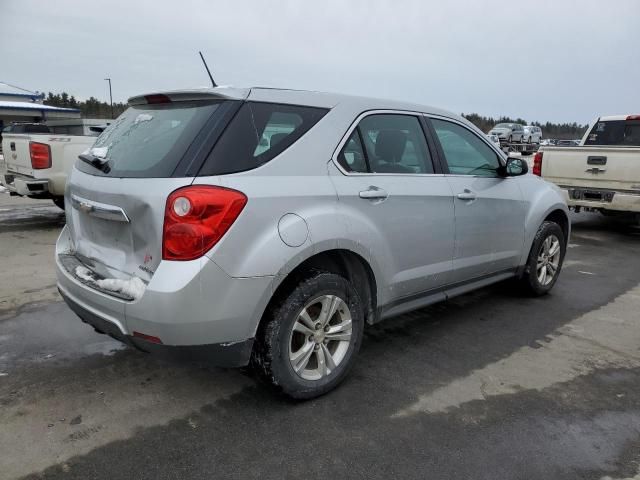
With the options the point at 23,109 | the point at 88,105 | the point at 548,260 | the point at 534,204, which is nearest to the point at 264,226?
the point at 534,204

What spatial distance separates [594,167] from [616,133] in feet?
8.14

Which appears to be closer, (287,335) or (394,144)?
(287,335)

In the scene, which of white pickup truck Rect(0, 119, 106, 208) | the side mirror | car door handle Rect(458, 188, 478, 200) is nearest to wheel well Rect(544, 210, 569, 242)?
the side mirror

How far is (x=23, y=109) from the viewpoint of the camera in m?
42.9

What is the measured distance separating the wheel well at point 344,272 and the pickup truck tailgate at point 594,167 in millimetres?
6185

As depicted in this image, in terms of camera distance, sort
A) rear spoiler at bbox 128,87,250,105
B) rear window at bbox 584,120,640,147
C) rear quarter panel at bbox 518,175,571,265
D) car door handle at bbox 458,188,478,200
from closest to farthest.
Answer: rear spoiler at bbox 128,87,250,105 < car door handle at bbox 458,188,478,200 < rear quarter panel at bbox 518,175,571,265 < rear window at bbox 584,120,640,147

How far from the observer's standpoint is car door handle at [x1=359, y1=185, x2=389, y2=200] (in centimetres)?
304

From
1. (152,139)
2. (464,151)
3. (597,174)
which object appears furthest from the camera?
(597,174)

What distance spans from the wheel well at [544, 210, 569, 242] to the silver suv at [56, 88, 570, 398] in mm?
1747

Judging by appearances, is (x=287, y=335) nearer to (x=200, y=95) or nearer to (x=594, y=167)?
(x=200, y=95)

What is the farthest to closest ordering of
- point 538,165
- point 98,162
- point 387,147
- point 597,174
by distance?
point 538,165 < point 597,174 < point 387,147 < point 98,162

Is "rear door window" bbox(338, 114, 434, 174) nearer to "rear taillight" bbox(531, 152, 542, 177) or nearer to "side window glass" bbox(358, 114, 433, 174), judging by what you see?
"side window glass" bbox(358, 114, 433, 174)

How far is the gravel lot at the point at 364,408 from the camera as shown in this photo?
96.0 inches

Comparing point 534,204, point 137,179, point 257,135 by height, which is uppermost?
point 257,135
